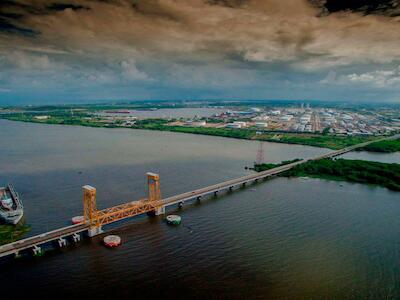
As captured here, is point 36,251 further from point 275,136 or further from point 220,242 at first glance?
point 275,136

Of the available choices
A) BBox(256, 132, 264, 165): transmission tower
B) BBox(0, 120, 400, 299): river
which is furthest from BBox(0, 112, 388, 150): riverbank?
BBox(0, 120, 400, 299): river

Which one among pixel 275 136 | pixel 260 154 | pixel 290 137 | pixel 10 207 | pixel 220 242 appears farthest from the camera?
pixel 275 136

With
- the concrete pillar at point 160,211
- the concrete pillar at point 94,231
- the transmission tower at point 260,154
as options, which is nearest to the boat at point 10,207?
the concrete pillar at point 94,231

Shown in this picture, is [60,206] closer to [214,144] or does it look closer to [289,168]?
[289,168]

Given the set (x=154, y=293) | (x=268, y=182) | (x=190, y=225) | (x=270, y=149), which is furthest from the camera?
(x=270, y=149)

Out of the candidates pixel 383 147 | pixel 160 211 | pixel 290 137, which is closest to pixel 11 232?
pixel 160 211

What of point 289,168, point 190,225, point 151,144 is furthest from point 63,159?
point 289,168

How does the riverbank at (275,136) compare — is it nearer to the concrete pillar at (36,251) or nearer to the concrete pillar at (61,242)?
the concrete pillar at (61,242)
